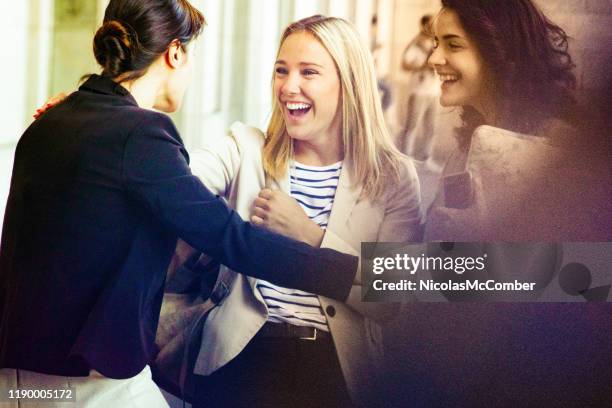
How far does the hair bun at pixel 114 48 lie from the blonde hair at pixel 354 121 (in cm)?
57

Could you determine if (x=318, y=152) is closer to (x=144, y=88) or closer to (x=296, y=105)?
(x=296, y=105)

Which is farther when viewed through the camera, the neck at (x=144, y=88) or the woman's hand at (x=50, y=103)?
the woman's hand at (x=50, y=103)

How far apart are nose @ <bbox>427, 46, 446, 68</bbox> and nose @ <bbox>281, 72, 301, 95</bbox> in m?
0.41

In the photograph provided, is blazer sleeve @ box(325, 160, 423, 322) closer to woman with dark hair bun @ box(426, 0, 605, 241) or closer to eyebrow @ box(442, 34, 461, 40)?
woman with dark hair bun @ box(426, 0, 605, 241)

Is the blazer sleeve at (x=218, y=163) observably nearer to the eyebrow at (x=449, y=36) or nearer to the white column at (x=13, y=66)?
the white column at (x=13, y=66)

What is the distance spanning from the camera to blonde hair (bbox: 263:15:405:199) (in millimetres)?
2496

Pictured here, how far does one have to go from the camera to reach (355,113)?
8.27 ft

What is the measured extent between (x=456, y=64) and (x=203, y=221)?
104cm

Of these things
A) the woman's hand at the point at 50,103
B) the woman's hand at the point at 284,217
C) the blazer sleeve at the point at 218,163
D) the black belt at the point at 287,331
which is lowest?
the black belt at the point at 287,331

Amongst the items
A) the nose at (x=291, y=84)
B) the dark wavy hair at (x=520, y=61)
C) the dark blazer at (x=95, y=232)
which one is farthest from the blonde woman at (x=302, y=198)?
the dark blazer at (x=95, y=232)

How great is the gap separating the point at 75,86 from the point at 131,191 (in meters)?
0.74

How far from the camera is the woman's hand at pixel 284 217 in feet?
8.30

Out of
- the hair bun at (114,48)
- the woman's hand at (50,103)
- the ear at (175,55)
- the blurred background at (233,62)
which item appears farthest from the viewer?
the blurred background at (233,62)

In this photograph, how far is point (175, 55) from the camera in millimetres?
2195
